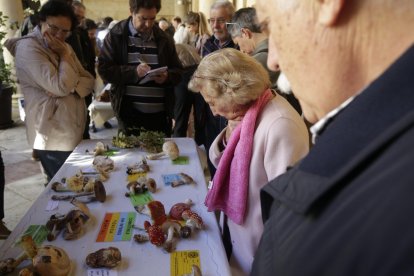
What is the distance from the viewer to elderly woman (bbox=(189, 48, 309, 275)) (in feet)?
4.92

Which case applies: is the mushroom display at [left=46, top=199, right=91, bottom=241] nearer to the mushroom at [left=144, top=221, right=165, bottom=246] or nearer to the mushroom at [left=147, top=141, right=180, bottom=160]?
the mushroom at [left=144, top=221, right=165, bottom=246]

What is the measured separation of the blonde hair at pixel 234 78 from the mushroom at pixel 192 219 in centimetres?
59

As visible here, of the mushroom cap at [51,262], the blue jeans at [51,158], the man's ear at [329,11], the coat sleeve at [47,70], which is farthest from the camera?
the blue jeans at [51,158]

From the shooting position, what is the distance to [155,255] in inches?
52.4

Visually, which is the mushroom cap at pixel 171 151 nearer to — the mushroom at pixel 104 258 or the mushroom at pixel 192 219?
the mushroom at pixel 192 219

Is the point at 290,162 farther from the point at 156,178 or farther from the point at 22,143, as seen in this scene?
the point at 22,143

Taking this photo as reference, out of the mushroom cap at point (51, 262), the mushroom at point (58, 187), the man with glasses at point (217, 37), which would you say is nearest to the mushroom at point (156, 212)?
the mushroom cap at point (51, 262)

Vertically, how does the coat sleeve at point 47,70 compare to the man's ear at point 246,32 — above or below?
below

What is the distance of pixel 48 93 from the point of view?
2.33m

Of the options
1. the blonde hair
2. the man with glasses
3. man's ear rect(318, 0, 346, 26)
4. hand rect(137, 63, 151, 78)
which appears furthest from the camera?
the man with glasses

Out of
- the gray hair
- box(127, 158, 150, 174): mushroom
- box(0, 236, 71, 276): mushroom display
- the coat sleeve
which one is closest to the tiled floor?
the coat sleeve

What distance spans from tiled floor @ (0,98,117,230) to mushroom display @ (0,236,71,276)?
197 centimetres

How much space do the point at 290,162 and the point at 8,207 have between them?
2954mm

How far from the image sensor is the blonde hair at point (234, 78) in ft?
5.43
